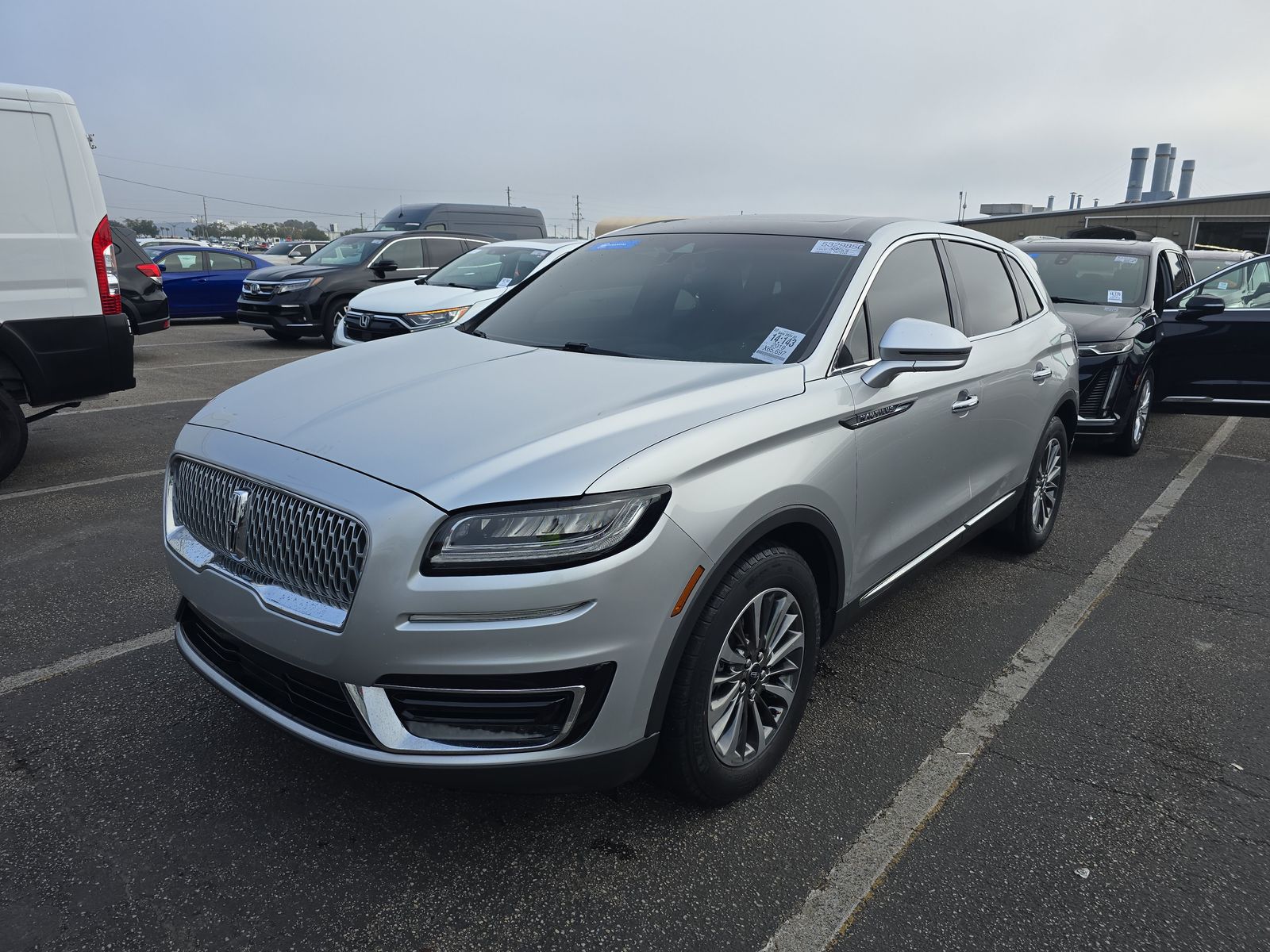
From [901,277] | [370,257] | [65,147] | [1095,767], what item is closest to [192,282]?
[370,257]

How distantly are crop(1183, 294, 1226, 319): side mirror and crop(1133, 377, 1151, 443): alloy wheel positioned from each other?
0.61 meters

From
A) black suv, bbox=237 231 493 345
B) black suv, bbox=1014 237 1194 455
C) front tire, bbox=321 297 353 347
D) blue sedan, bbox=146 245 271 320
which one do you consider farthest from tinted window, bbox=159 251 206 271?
black suv, bbox=1014 237 1194 455

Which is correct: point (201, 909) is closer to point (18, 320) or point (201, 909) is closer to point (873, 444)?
point (873, 444)

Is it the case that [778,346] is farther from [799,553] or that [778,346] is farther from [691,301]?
[799,553]

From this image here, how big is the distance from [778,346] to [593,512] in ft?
3.80

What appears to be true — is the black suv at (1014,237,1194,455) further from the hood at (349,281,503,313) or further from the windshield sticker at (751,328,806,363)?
the hood at (349,281,503,313)

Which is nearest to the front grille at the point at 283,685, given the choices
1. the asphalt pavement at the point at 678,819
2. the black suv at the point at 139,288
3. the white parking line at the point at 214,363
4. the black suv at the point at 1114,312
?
the asphalt pavement at the point at 678,819

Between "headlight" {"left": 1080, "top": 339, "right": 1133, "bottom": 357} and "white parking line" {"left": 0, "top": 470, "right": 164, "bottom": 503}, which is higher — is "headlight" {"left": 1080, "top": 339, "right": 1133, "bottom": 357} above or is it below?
above

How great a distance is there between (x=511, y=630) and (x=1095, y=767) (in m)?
2.06

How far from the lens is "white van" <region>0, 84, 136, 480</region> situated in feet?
17.2

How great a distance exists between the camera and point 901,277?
11.3 feet

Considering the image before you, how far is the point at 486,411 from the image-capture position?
2504mm

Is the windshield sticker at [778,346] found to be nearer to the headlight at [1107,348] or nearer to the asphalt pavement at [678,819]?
the asphalt pavement at [678,819]

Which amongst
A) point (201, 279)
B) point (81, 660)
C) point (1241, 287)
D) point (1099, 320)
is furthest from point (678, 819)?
point (201, 279)
